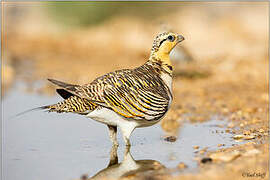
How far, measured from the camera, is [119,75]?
667cm

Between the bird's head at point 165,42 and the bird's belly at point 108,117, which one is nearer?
the bird's belly at point 108,117

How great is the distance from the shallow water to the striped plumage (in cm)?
52

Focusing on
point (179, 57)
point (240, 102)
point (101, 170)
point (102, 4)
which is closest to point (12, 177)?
point (101, 170)

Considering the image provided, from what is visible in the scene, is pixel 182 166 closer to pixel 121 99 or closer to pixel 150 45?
pixel 121 99

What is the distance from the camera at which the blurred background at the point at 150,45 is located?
10422 mm

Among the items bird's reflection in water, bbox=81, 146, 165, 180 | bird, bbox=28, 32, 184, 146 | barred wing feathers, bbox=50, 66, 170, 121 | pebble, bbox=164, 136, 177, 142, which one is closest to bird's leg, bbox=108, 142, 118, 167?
bird's reflection in water, bbox=81, 146, 165, 180

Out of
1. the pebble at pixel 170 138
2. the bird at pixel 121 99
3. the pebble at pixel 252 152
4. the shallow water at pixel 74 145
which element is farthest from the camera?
the pebble at pixel 170 138

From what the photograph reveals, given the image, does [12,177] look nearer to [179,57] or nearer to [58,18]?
[179,57]

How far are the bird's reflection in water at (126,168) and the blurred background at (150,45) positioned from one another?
1799mm

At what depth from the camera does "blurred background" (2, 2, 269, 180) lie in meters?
10.4

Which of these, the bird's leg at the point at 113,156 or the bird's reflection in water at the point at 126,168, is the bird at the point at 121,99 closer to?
the bird's leg at the point at 113,156

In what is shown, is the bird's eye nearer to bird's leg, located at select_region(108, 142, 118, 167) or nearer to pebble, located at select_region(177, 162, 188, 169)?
bird's leg, located at select_region(108, 142, 118, 167)

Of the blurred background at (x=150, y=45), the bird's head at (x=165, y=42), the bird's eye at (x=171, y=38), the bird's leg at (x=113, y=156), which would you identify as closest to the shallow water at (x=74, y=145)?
the bird's leg at (x=113, y=156)

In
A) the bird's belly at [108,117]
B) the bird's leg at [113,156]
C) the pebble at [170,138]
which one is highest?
the bird's belly at [108,117]
